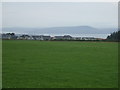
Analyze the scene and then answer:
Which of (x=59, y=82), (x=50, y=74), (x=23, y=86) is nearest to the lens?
(x=23, y=86)

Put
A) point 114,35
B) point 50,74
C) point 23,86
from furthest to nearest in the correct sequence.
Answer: point 114,35 < point 50,74 < point 23,86

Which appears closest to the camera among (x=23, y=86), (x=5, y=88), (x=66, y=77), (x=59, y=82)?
(x=5, y=88)

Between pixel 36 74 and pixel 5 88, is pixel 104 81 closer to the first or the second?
pixel 36 74

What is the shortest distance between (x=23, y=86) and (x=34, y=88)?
50 cm

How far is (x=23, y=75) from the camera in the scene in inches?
451

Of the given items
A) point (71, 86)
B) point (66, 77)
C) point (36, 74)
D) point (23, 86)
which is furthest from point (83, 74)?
point (23, 86)

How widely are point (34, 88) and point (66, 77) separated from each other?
2758 millimetres

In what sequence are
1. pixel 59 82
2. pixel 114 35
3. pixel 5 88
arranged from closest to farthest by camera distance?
pixel 5 88 < pixel 59 82 < pixel 114 35

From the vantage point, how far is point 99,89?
8781mm

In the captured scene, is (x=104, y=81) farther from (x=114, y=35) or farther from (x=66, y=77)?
(x=114, y=35)

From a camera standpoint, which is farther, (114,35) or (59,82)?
(114,35)

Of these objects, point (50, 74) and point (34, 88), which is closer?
point (34, 88)

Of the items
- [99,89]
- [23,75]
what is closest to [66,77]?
[23,75]

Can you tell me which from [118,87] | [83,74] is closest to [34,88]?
[118,87]
